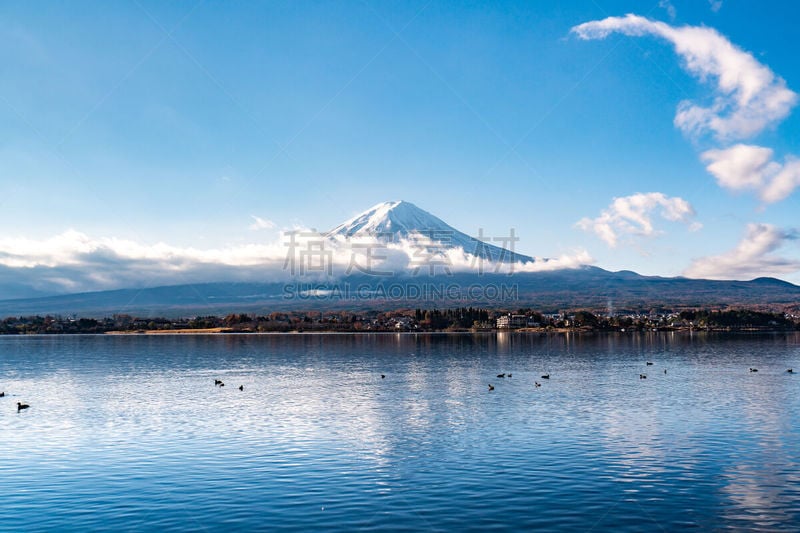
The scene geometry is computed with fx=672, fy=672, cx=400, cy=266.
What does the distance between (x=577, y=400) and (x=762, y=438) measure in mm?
14738

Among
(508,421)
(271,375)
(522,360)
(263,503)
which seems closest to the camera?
(263,503)

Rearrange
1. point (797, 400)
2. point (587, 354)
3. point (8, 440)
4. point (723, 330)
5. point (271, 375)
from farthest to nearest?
point (723, 330)
point (587, 354)
point (271, 375)
point (797, 400)
point (8, 440)

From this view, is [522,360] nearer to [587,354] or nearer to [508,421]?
[587,354]

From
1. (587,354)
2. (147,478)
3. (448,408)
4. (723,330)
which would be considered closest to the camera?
(147,478)

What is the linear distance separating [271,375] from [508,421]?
3475 cm

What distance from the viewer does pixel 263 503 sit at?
20266mm

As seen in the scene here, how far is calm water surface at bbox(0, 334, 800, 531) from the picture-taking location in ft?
62.6

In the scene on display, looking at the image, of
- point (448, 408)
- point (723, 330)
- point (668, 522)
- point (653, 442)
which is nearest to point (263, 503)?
point (668, 522)

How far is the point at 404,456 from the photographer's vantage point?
26812 millimetres

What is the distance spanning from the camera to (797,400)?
143 ft

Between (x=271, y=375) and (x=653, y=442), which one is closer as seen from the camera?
(x=653, y=442)

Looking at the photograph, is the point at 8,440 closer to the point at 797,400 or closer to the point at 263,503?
the point at 263,503

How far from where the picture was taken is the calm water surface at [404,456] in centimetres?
1908

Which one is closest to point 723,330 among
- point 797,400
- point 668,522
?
point 797,400
